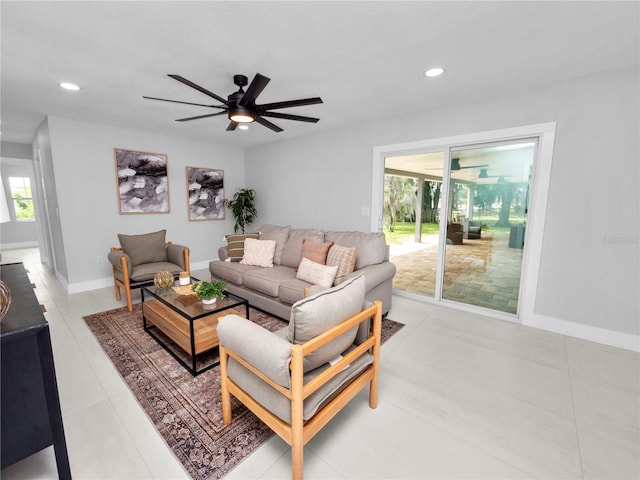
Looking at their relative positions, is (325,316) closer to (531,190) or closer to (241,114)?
(241,114)

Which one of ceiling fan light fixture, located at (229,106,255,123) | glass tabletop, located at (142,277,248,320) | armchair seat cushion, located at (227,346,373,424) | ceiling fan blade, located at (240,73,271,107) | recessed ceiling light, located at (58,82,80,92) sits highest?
recessed ceiling light, located at (58,82,80,92)

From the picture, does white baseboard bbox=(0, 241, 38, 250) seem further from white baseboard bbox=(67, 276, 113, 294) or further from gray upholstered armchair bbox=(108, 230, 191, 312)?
gray upholstered armchair bbox=(108, 230, 191, 312)

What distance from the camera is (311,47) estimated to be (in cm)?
210

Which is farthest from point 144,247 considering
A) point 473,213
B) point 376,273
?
point 473,213

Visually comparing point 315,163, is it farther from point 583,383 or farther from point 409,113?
point 583,383

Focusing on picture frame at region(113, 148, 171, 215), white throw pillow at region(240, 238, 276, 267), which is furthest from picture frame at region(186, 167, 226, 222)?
white throw pillow at region(240, 238, 276, 267)

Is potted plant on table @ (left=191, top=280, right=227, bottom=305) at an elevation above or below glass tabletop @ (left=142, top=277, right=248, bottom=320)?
above

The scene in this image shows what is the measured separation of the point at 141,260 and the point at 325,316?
3.47m

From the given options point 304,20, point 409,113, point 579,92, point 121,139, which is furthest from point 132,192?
point 579,92

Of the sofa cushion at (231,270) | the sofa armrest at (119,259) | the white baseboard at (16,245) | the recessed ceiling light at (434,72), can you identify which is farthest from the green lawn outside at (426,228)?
→ the white baseboard at (16,245)

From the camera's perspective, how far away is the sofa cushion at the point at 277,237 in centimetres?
392

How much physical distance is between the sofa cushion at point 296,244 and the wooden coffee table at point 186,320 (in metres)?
1.19

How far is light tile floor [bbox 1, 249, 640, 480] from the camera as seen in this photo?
1449 mm

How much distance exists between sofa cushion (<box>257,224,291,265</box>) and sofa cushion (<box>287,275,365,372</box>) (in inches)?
94.8
